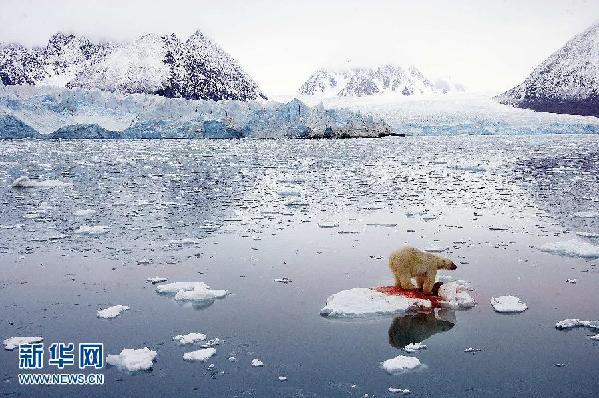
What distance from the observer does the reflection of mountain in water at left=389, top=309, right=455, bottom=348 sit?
18.5ft

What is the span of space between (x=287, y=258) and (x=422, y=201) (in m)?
7.65

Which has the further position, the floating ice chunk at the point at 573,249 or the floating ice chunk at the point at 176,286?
the floating ice chunk at the point at 573,249

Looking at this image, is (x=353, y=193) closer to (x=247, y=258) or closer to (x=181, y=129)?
(x=247, y=258)

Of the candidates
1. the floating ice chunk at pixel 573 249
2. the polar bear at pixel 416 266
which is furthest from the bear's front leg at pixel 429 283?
the floating ice chunk at pixel 573 249

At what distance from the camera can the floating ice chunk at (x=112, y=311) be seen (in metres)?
6.20

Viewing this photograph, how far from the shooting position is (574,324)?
587cm

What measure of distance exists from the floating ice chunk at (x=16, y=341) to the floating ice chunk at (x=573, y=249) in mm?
7516

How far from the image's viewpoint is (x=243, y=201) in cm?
1572

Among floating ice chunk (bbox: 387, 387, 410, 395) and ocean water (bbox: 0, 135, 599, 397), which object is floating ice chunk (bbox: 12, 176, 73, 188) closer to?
ocean water (bbox: 0, 135, 599, 397)

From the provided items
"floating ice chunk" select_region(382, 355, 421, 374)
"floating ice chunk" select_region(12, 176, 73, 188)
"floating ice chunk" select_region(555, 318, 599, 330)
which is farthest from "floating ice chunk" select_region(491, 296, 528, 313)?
"floating ice chunk" select_region(12, 176, 73, 188)

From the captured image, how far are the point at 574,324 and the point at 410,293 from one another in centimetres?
180

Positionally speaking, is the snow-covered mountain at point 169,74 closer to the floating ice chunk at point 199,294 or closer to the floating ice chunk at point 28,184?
the floating ice chunk at point 28,184

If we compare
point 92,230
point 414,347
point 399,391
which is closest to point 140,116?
point 92,230

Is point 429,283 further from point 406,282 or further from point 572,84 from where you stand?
point 572,84
